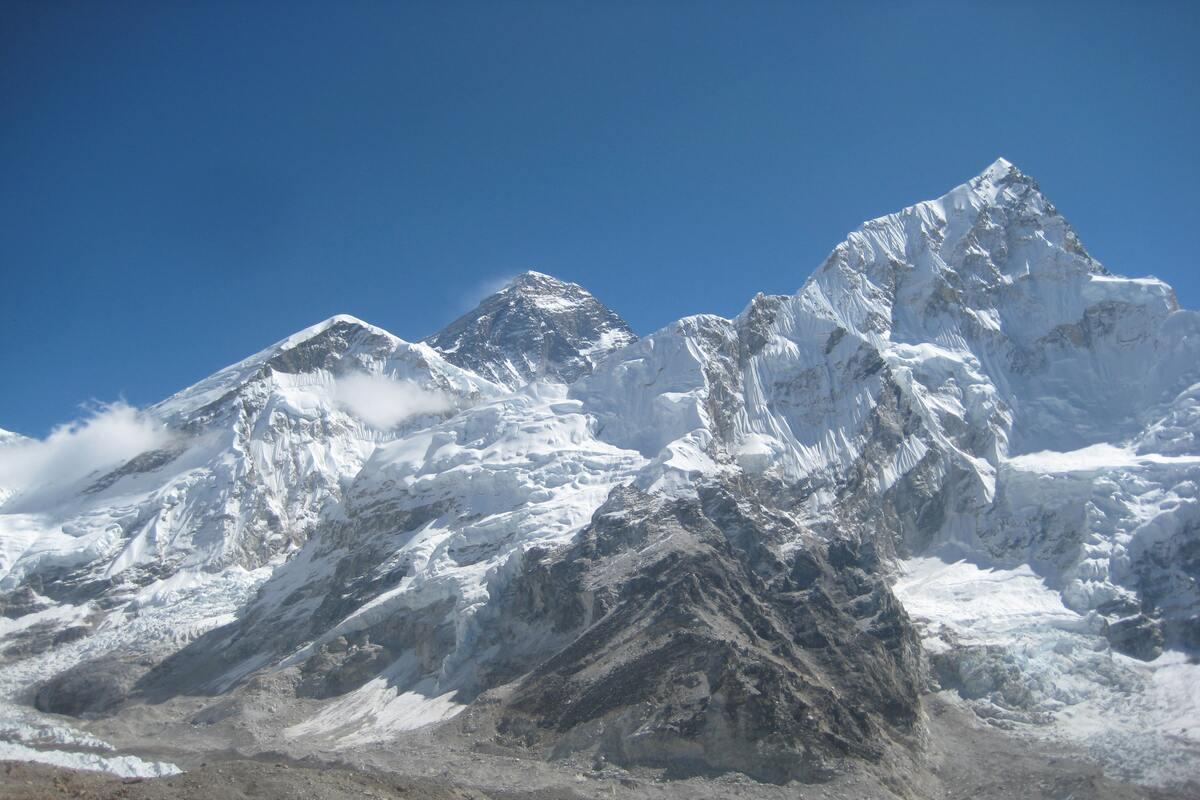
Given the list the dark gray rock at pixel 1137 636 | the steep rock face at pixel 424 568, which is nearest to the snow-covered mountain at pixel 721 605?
the dark gray rock at pixel 1137 636

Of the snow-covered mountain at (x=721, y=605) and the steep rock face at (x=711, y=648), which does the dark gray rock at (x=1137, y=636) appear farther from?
the steep rock face at (x=711, y=648)

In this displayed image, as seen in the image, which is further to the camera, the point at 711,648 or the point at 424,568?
the point at 424,568

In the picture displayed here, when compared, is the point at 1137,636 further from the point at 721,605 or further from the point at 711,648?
the point at 711,648

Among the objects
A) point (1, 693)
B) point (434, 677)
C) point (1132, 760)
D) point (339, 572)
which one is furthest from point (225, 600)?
point (1132, 760)

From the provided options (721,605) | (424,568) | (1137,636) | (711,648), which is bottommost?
(711,648)

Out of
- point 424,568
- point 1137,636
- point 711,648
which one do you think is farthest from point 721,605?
point 1137,636

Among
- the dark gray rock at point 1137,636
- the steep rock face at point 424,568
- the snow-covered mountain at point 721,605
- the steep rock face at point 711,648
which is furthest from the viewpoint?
the steep rock face at point 424,568

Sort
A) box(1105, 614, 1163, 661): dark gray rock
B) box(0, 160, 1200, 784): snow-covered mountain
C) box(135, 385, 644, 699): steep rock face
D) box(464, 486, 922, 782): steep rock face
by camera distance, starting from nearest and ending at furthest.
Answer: box(464, 486, 922, 782): steep rock face < box(0, 160, 1200, 784): snow-covered mountain < box(1105, 614, 1163, 661): dark gray rock < box(135, 385, 644, 699): steep rock face

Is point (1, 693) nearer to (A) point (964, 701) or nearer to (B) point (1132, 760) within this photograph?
(A) point (964, 701)

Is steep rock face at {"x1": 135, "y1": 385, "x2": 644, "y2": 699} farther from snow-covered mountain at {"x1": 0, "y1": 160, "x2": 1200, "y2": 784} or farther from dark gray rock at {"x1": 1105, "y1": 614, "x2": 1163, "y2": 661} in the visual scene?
dark gray rock at {"x1": 1105, "y1": 614, "x2": 1163, "y2": 661}

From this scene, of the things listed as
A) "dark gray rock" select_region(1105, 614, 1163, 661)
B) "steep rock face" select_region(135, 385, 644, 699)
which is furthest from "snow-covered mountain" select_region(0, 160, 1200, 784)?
"steep rock face" select_region(135, 385, 644, 699)

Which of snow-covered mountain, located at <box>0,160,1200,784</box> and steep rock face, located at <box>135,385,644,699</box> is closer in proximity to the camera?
snow-covered mountain, located at <box>0,160,1200,784</box>
